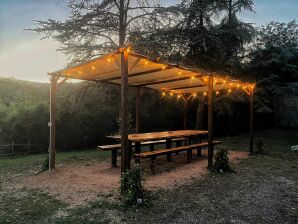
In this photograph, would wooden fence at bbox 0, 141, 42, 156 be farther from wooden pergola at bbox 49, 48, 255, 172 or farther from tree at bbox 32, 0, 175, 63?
wooden pergola at bbox 49, 48, 255, 172

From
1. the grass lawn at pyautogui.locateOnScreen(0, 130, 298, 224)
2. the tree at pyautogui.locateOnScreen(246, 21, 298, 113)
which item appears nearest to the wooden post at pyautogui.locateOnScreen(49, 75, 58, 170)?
the grass lawn at pyautogui.locateOnScreen(0, 130, 298, 224)

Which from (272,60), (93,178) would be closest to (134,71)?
(93,178)

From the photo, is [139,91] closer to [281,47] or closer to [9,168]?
[9,168]

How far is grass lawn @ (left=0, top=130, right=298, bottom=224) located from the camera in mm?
3678

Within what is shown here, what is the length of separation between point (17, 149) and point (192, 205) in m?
8.93

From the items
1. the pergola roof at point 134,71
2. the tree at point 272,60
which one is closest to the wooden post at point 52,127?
the pergola roof at point 134,71

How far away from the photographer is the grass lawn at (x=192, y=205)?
145 inches

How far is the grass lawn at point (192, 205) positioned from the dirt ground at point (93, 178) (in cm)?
26

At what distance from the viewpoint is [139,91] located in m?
9.68

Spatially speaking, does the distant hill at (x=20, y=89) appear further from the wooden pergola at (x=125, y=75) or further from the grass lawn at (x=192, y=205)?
the grass lawn at (x=192, y=205)

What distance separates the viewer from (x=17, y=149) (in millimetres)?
10570

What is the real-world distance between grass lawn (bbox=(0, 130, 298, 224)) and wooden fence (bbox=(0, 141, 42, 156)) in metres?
4.27

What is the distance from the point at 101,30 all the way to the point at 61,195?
7.63 metres

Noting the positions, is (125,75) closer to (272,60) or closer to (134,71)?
(134,71)
